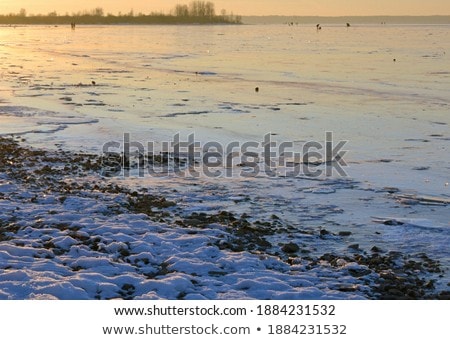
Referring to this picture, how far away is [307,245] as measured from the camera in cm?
870

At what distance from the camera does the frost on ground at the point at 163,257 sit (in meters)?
6.93

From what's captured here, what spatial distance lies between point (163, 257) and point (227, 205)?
2817mm

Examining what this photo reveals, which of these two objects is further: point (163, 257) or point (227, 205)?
point (227, 205)

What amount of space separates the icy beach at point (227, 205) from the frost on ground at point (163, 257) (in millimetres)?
26

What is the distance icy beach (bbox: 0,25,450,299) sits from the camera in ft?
23.8

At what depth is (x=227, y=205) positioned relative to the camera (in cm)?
1069

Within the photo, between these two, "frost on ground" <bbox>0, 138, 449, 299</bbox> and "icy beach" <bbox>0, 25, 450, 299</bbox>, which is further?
"icy beach" <bbox>0, 25, 450, 299</bbox>

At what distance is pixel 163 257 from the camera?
805cm

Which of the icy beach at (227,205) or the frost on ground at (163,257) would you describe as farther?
the icy beach at (227,205)

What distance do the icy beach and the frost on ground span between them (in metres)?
0.03

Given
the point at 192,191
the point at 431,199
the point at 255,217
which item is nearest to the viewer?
the point at 255,217

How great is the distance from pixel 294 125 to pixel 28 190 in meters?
9.28
